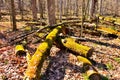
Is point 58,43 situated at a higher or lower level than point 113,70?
higher

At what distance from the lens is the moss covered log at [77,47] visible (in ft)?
33.6

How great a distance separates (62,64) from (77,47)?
1.36 meters

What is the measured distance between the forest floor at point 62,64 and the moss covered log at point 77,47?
393 millimetres

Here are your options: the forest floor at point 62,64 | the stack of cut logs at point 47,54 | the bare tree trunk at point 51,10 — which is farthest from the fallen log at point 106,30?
the stack of cut logs at point 47,54

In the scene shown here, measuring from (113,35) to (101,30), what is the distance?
97 centimetres

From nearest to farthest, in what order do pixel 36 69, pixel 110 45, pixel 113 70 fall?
pixel 36 69 < pixel 113 70 < pixel 110 45

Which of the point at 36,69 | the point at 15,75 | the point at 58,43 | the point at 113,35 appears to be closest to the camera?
the point at 36,69

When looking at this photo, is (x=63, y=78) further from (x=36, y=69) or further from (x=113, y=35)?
(x=113, y=35)

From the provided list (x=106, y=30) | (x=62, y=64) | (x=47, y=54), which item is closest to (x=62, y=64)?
(x=62, y=64)

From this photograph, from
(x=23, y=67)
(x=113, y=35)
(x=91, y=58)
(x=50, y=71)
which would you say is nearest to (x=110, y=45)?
(x=113, y=35)

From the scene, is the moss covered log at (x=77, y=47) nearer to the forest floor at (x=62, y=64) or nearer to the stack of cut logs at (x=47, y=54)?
the stack of cut logs at (x=47, y=54)

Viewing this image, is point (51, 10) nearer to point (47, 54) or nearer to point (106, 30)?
point (106, 30)

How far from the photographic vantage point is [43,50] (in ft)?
30.5

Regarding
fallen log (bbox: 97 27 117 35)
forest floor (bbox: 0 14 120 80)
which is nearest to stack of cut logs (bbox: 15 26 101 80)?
forest floor (bbox: 0 14 120 80)
